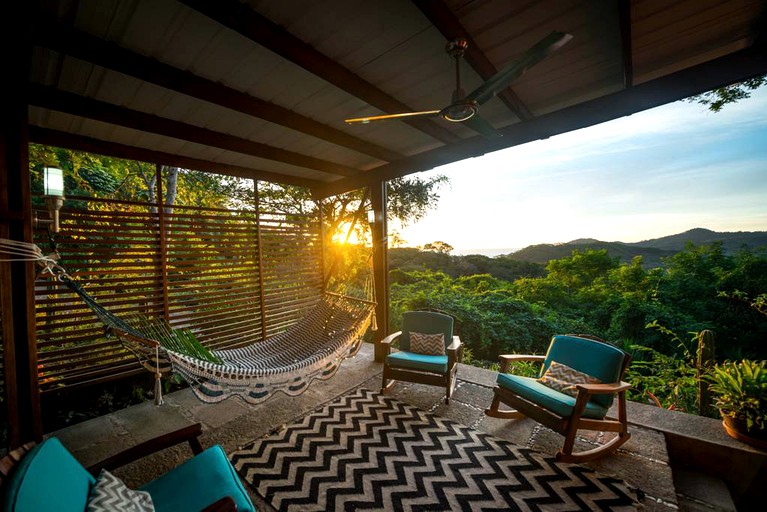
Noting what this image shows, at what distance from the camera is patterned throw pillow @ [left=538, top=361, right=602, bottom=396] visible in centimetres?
223

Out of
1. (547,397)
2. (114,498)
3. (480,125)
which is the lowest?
(547,397)

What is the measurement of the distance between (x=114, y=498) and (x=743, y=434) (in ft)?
11.4

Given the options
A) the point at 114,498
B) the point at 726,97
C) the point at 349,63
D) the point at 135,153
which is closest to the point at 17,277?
the point at 114,498

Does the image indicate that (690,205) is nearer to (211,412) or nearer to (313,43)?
(313,43)

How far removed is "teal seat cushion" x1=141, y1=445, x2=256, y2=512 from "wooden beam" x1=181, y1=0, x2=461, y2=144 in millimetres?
2036

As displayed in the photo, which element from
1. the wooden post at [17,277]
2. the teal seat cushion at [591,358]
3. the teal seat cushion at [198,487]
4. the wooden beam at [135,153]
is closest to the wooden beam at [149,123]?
the wooden post at [17,277]

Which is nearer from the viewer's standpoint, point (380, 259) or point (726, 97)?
point (380, 259)

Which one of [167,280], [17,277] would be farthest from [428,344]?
[17,277]

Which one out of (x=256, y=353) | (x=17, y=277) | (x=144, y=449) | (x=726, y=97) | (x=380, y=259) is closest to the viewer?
(x=144, y=449)

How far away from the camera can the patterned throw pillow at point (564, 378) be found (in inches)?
87.8

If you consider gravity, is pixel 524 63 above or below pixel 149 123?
below

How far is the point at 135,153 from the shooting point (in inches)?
117

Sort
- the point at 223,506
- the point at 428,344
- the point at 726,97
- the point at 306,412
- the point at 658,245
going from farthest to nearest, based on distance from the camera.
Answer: the point at 658,245 < the point at 726,97 < the point at 428,344 < the point at 306,412 < the point at 223,506

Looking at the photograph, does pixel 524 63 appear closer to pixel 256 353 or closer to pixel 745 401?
Result: pixel 745 401
